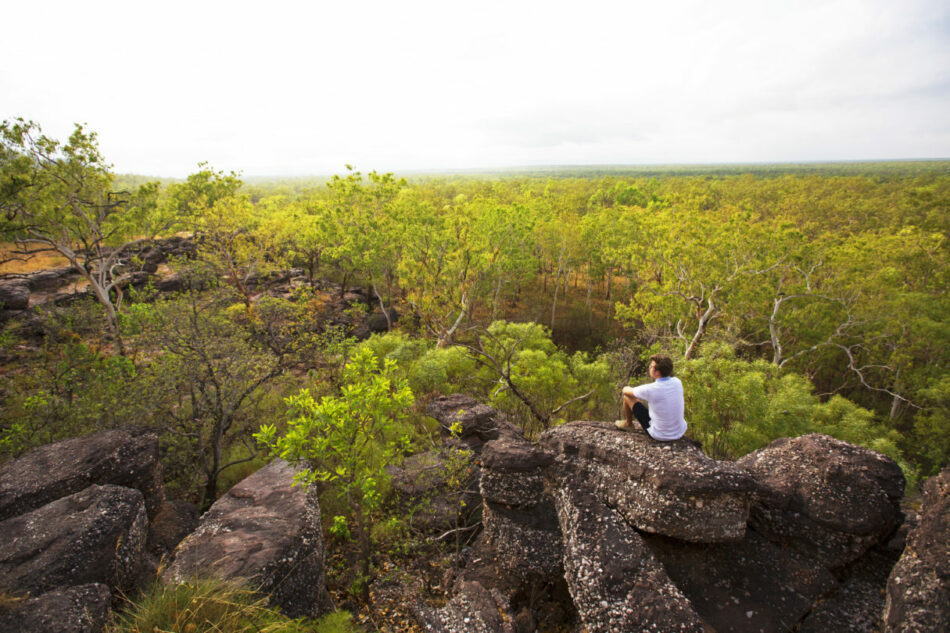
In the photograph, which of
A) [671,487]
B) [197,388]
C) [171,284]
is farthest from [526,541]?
[171,284]

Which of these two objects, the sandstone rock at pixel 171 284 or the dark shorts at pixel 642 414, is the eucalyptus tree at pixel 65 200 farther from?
the dark shorts at pixel 642 414

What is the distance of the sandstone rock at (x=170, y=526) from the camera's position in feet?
25.7

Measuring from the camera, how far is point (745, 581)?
6945 millimetres

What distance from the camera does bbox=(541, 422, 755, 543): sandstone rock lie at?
6.61m

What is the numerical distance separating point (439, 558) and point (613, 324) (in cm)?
3550

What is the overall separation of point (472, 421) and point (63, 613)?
8877mm

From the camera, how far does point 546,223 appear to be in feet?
123

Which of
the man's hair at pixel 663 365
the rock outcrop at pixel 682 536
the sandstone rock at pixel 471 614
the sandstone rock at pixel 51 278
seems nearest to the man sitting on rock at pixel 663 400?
the man's hair at pixel 663 365

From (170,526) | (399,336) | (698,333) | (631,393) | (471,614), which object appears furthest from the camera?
(399,336)

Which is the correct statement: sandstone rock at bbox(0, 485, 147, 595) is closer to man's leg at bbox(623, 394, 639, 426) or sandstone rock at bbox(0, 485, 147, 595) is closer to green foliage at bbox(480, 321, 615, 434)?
man's leg at bbox(623, 394, 639, 426)

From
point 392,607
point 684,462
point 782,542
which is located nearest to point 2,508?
point 392,607

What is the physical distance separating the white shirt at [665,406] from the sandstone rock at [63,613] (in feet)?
28.6

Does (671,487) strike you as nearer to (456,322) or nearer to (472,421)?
(472,421)

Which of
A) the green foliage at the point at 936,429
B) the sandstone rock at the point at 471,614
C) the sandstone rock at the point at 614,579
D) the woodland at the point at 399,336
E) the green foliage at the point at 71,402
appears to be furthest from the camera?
the green foliage at the point at 936,429
